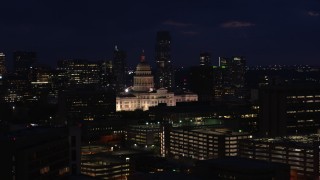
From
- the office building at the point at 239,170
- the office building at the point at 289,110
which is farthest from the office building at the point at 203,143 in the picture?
the office building at the point at 239,170

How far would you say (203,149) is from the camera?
263ft

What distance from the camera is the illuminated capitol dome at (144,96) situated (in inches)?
5817

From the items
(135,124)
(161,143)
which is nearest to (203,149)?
(161,143)

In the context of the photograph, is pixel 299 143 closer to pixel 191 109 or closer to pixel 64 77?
pixel 191 109

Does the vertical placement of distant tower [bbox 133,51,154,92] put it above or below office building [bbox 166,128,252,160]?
above

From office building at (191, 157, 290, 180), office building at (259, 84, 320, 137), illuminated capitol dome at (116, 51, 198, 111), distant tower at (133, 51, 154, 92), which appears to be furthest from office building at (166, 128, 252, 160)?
distant tower at (133, 51, 154, 92)

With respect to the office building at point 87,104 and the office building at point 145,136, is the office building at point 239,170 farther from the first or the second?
the office building at point 87,104

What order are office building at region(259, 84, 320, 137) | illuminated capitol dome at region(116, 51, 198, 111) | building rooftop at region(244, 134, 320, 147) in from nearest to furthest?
building rooftop at region(244, 134, 320, 147) → office building at region(259, 84, 320, 137) → illuminated capitol dome at region(116, 51, 198, 111)

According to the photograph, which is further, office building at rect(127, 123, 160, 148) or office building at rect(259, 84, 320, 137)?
office building at rect(127, 123, 160, 148)

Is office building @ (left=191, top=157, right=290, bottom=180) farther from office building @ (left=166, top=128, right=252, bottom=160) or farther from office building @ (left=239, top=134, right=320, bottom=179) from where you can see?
office building @ (left=166, top=128, right=252, bottom=160)

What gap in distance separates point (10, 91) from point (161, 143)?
90210 mm

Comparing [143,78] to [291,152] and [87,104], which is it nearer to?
[87,104]

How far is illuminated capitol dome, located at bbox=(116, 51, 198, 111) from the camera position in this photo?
485ft

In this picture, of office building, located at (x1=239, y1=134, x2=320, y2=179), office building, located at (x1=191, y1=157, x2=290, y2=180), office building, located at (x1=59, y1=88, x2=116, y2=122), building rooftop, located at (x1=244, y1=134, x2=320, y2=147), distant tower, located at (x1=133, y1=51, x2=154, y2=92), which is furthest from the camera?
distant tower, located at (x1=133, y1=51, x2=154, y2=92)
